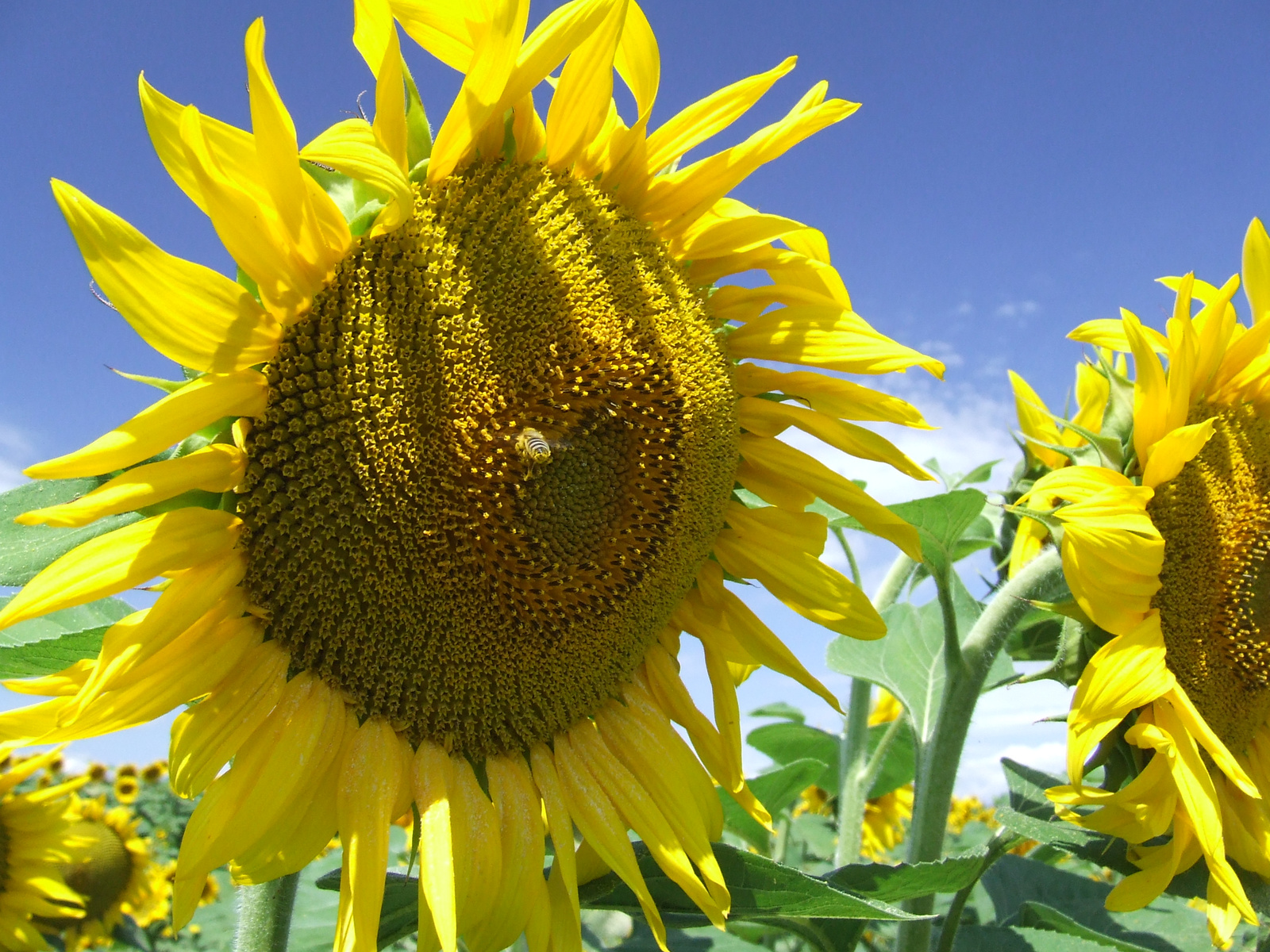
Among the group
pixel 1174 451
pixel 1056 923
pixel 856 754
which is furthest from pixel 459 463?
pixel 856 754

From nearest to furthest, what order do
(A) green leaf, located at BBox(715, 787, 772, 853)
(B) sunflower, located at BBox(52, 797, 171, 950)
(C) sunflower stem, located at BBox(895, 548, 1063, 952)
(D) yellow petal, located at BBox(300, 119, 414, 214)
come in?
(D) yellow petal, located at BBox(300, 119, 414, 214)
(C) sunflower stem, located at BBox(895, 548, 1063, 952)
(A) green leaf, located at BBox(715, 787, 772, 853)
(B) sunflower, located at BBox(52, 797, 171, 950)

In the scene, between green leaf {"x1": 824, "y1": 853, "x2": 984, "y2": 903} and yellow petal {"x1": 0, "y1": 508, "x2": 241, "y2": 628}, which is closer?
yellow petal {"x1": 0, "y1": 508, "x2": 241, "y2": 628}

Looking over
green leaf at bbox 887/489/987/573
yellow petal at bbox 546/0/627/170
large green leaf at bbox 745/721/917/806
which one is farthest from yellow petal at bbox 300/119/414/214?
large green leaf at bbox 745/721/917/806

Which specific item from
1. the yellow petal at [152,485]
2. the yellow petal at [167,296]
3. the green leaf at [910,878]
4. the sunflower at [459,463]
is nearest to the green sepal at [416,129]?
the sunflower at [459,463]

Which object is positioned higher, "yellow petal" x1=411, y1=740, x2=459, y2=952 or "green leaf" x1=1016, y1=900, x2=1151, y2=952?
"yellow petal" x1=411, y1=740, x2=459, y2=952

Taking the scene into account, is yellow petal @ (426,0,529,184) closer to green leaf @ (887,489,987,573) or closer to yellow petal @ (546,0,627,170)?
yellow petal @ (546,0,627,170)

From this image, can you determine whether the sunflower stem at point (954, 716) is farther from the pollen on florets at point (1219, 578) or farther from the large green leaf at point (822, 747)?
the large green leaf at point (822, 747)

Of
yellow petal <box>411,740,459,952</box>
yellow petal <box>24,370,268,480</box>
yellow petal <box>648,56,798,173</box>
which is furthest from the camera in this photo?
yellow petal <box>648,56,798,173</box>

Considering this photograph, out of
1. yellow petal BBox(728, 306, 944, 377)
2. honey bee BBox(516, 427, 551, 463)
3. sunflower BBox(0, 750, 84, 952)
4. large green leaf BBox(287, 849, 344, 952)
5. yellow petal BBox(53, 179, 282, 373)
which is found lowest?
sunflower BBox(0, 750, 84, 952)
